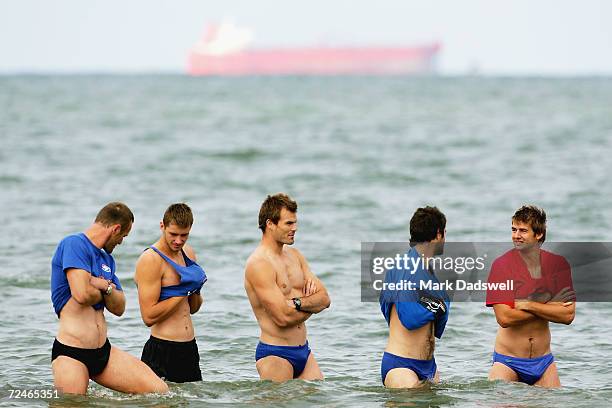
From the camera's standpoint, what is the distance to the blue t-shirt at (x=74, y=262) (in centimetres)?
815

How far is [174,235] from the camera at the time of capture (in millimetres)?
8766

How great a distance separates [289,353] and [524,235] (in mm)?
2144

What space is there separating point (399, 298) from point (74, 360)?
255 cm

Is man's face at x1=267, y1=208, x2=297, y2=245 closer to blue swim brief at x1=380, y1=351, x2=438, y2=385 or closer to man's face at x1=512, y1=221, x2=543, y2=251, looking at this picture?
blue swim brief at x1=380, y1=351, x2=438, y2=385

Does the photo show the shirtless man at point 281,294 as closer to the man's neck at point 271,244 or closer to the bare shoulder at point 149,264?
the man's neck at point 271,244

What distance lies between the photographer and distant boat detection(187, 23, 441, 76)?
17412cm

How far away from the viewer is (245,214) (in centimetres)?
2355

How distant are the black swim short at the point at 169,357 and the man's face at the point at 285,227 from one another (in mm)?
1155

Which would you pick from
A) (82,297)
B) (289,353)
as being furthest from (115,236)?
(289,353)

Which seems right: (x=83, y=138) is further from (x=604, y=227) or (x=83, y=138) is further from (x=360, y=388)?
(x=360, y=388)

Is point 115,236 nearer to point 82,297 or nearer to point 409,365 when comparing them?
point 82,297

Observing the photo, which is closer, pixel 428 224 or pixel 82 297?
pixel 82 297

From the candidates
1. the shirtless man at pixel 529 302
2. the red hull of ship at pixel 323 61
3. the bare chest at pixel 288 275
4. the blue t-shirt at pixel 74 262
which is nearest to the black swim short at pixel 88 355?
the blue t-shirt at pixel 74 262

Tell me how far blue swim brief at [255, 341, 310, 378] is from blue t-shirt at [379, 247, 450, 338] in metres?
0.95
